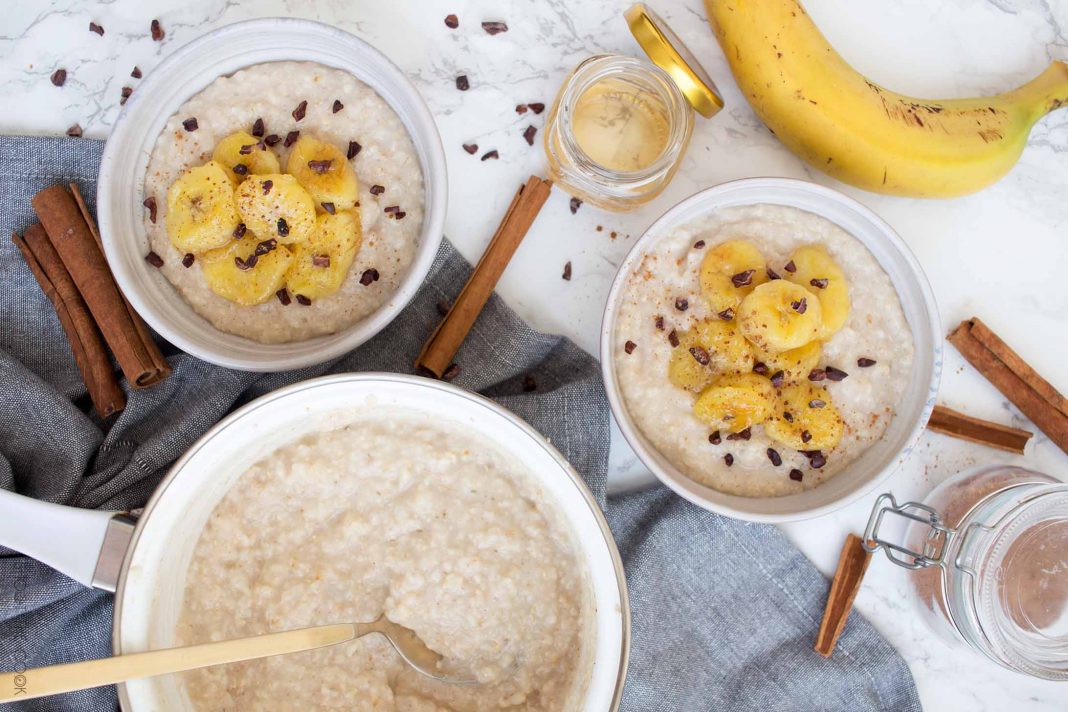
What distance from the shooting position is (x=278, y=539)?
61.1 inches

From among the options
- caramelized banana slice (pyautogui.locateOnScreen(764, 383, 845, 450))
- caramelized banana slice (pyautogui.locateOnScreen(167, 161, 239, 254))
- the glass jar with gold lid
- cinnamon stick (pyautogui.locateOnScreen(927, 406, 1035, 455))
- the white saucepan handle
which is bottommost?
the white saucepan handle

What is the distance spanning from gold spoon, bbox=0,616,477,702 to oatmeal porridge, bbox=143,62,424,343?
1.78 feet

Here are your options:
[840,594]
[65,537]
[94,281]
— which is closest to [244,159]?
[94,281]

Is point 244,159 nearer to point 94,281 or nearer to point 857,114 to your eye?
point 94,281

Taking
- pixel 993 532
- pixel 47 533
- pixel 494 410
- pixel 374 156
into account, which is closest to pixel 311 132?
pixel 374 156

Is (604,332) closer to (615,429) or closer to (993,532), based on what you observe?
(615,429)

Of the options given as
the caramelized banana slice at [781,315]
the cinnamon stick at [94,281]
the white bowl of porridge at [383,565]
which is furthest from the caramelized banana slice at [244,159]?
the caramelized banana slice at [781,315]

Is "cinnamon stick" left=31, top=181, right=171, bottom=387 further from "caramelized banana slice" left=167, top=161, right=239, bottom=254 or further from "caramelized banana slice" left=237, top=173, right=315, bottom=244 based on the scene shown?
"caramelized banana slice" left=237, top=173, right=315, bottom=244

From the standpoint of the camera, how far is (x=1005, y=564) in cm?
166

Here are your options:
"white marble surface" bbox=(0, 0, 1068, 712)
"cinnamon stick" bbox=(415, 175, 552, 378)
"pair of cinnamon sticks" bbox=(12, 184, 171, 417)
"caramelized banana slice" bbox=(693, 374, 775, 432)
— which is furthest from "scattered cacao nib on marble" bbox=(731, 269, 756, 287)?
"pair of cinnamon sticks" bbox=(12, 184, 171, 417)

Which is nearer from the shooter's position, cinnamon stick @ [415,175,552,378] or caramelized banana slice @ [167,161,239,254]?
caramelized banana slice @ [167,161,239,254]

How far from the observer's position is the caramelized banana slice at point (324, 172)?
1.55 meters

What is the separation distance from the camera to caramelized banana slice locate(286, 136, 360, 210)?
155cm

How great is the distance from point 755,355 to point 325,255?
0.80 metres
